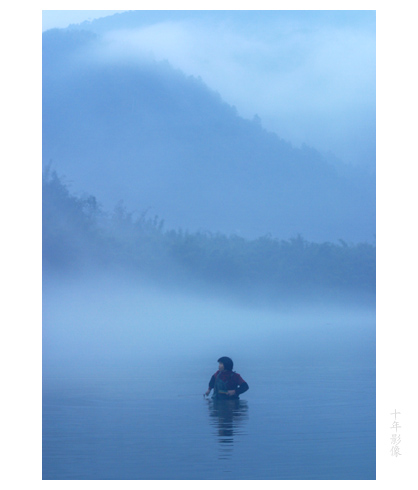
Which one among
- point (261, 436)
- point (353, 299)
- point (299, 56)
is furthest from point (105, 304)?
point (299, 56)

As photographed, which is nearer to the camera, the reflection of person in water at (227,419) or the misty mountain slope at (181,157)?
the reflection of person in water at (227,419)

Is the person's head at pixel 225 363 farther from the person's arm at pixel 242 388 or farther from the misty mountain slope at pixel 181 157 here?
the misty mountain slope at pixel 181 157


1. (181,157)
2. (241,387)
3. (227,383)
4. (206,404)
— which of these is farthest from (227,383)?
(181,157)

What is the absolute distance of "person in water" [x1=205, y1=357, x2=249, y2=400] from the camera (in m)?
7.54

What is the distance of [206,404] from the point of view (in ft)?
25.3

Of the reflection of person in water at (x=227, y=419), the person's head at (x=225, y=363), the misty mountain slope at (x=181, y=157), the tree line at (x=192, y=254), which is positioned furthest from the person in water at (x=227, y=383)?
the misty mountain slope at (x=181, y=157)

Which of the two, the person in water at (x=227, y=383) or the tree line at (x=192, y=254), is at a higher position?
the tree line at (x=192, y=254)

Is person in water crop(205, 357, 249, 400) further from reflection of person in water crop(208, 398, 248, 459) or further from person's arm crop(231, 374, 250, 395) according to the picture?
reflection of person in water crop(208, 398, 248, 459)

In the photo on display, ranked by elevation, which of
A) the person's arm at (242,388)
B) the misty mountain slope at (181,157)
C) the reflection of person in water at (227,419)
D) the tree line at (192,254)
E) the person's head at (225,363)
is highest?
the misty mountain slope at (181,157)

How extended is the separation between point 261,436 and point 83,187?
4.84 m

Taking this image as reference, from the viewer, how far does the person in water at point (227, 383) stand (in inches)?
297

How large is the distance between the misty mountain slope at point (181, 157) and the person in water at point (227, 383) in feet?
9.46
